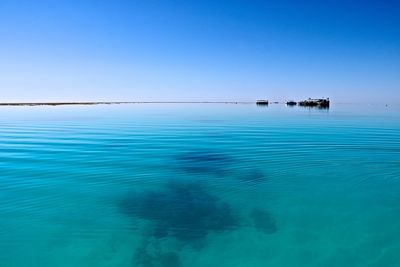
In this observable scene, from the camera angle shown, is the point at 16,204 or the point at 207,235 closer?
the point at 207,235

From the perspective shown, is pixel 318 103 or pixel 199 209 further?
pixel 318 103

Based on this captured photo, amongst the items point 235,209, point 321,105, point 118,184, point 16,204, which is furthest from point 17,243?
point 321,105

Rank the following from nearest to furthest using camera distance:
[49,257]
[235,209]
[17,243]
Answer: [49,257], [17,243], [235,209]

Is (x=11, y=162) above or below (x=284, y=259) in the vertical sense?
above

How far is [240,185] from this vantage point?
553 inches

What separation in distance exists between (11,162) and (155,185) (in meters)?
10.3

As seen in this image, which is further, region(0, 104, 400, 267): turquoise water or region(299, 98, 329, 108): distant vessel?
region(299, 98, 329, 108): distant vessel

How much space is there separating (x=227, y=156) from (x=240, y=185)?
21.0 ft

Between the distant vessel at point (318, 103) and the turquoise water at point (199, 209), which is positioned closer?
the turquoise water at point (199, 209)

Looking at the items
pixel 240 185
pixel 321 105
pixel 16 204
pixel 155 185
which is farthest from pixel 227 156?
pixel 321 105

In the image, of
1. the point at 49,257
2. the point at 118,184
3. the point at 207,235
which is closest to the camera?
the point at 49,257

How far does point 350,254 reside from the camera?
820 cm

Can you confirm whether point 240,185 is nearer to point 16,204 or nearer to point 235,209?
point 235,209

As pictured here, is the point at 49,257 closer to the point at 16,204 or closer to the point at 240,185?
the point at 16,204
